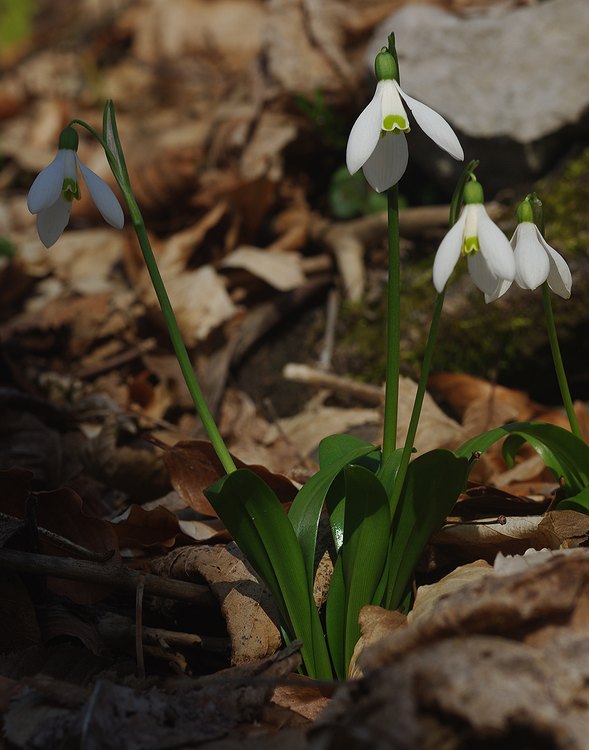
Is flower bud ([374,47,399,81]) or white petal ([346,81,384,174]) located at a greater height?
flower bud ([374,47,399,81])

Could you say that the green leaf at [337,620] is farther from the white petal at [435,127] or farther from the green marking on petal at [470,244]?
the white petal at [435,127]

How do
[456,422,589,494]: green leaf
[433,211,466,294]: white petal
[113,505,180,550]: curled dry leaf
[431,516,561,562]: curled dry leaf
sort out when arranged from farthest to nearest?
1. [113,505,180,550]: curled dry leaf
2. [431,516,561,562]: curled dry leaf
3. [456,422,589,494]: green leaf
4. [433,211,466,294]: white petal

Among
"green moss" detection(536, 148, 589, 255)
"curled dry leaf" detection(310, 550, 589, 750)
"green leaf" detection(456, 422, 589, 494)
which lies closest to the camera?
"curled dry leaf" detection(310, 550, 589, 750)

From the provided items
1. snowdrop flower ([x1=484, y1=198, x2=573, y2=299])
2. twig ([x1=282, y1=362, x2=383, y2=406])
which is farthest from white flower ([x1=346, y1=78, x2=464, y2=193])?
twig ([x1=282, y1=362, x2=383, y2=406])

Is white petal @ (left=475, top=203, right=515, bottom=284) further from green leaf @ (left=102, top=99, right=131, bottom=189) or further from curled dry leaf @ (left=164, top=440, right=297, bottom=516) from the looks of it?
curled dry leaf @ (left=164, top=440, right=297, bottom=516)

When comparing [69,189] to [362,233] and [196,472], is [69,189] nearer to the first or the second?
[196,472]

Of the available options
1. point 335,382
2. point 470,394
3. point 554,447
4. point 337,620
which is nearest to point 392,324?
point 554,447

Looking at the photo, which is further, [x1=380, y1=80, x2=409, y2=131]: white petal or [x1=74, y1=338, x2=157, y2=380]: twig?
[x1=74, y1=338, x2=157, y2=380]: twig

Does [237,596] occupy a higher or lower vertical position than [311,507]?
lower
